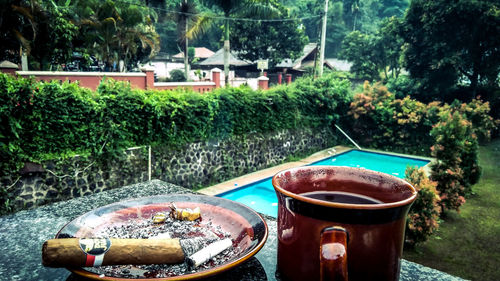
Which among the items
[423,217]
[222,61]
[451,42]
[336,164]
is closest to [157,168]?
[423,217]

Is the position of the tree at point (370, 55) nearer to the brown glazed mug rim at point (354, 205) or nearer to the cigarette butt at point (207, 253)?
the brown glazed mug rim at point (354, 205)

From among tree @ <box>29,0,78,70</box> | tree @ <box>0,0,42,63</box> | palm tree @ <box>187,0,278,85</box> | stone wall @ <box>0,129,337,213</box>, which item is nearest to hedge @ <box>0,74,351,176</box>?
stone wall @ <box>0,129,337,213</box>

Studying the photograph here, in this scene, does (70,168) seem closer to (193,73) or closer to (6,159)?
(6,159)

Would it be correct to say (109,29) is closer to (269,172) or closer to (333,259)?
(269,172)

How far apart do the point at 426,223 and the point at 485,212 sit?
256 centimetres

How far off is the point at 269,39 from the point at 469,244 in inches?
758

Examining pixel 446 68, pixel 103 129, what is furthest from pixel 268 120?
pixel 446 68

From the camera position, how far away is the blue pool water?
727 cm

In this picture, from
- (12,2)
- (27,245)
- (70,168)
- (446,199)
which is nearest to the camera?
(27,245)

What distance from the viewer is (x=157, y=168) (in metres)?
6.32

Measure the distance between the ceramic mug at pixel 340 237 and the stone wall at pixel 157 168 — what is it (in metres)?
5.00

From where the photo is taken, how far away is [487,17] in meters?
11.9

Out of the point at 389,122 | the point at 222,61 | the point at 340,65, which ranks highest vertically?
the point at 340,65

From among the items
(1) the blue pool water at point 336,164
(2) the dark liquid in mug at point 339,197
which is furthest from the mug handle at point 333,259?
(1) the blue pool water at point 336,164
